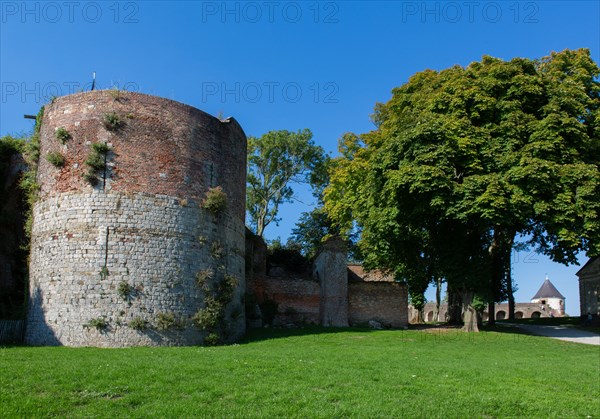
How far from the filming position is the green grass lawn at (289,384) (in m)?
9.20

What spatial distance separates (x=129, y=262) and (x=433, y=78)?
57.0 ft

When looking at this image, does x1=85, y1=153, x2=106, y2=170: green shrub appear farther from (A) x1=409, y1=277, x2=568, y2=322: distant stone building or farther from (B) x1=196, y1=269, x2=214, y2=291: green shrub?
(A) x1=409, y1=277, x2=568, y2=322: distant stone building

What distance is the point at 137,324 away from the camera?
58.8 ft

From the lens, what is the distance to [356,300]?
3041 centimetres

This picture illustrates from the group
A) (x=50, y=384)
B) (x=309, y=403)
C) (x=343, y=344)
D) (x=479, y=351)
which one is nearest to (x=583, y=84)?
(x=479, y=351)

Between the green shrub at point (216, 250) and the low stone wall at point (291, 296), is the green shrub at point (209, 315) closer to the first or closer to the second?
the green shrub at point (216, 250)

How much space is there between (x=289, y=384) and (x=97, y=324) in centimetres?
910

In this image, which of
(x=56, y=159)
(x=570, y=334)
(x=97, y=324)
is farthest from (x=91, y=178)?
(x=570, y=334)

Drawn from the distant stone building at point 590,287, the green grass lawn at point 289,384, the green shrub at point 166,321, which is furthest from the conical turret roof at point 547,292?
the green shrub at point 166,321

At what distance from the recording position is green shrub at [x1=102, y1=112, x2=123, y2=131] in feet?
62.7

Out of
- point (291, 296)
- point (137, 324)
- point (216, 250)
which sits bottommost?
point (137, 324)

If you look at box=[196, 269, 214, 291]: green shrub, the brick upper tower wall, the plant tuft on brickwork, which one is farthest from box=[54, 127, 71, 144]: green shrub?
box=[196, 269, 214, 291]: green shrub

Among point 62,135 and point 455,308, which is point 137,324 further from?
point 455,308

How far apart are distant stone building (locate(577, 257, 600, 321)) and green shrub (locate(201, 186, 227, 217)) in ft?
89.4
